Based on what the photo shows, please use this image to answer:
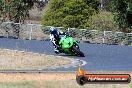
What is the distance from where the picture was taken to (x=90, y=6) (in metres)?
46.9

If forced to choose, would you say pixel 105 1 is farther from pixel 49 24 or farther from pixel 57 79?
pixel 57 79

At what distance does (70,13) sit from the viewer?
46.2 metres

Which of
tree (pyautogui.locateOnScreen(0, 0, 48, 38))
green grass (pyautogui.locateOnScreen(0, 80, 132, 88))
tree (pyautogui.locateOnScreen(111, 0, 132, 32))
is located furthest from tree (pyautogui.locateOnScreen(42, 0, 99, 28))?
green grass (pyautogui.locateOnScreen(0, 80, 132, 88))

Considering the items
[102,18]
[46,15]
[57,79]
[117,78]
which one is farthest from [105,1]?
[117,78]

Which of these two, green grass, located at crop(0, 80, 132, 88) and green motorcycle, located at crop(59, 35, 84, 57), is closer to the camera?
green grass, located at crop(0, 80, 132, 88)

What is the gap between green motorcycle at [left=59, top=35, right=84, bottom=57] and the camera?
27.2m

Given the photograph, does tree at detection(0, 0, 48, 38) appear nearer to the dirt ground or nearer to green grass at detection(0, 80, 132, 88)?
the dirt ground

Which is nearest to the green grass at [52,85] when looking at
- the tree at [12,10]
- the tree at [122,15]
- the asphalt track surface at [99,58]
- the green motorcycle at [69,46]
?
the asphalt track surface at [99,58]

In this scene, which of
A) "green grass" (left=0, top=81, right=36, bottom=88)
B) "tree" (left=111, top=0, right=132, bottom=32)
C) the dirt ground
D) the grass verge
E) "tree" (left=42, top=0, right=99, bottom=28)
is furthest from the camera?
"tree" (left=42, top=0, right=99, bottom=28)

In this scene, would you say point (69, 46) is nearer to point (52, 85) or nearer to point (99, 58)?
point (99, 58)

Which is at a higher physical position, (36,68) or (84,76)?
(84,76)

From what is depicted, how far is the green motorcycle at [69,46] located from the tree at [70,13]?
1612cm

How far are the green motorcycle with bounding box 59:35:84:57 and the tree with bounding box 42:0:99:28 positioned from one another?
635 inches

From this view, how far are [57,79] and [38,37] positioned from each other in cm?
2261
